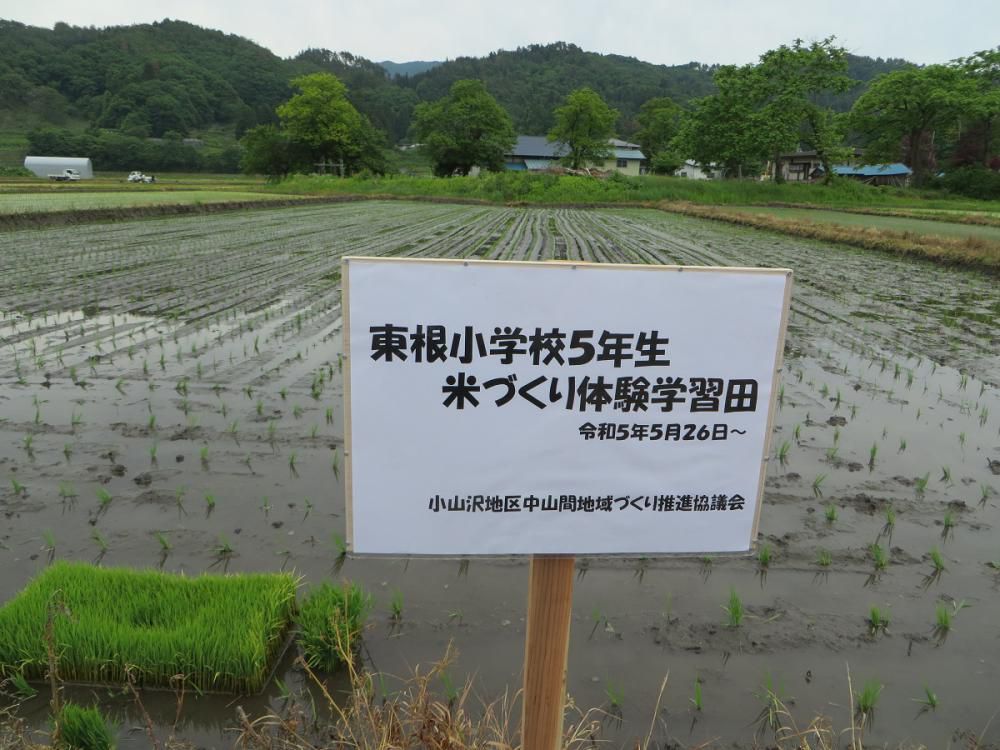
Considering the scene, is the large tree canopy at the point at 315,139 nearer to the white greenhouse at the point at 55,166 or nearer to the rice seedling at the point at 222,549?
the white greenhouse at the point at 55,166

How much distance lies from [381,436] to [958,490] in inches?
172

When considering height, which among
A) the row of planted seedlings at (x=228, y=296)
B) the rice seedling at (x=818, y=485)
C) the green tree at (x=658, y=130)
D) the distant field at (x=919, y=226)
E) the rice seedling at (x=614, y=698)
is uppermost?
the green tree at (x=658, y=130)

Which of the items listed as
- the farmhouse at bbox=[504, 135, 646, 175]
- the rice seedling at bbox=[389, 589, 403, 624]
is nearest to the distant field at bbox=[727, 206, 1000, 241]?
the rice seedling at bbox=[389, 589, 403, 624]

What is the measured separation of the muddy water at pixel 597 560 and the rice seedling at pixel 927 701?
30 mm

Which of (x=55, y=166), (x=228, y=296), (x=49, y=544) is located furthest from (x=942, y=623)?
(x=55, y=166)

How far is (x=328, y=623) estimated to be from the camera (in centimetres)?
268

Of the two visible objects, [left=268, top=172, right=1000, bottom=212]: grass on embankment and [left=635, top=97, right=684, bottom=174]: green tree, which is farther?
[left=635, top=97, right=684, bottom=174]: green tree

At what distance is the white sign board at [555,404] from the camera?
1643 millimetres

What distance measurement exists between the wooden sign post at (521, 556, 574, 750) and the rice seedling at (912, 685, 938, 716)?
5.38ft

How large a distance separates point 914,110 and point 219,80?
89700 mm

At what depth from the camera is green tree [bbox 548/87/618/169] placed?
6231 cm

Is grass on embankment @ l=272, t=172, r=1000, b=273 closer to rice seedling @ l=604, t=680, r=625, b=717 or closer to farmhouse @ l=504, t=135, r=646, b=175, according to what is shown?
farmhouse @ l=504, t=135, r=646, b=175

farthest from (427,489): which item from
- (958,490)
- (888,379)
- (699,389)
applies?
(888,379)

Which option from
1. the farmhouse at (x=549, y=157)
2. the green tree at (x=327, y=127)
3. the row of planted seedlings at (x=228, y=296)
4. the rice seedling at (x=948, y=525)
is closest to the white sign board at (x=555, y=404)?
the rice seedling at (x=948, y=525)
